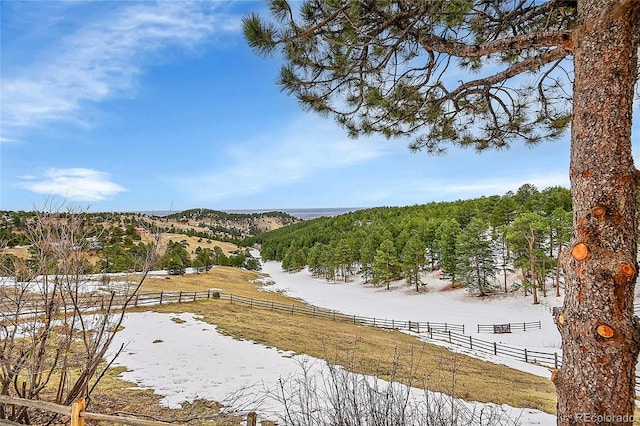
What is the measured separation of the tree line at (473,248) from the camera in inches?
1188

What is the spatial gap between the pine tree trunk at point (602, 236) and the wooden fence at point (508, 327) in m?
23.3

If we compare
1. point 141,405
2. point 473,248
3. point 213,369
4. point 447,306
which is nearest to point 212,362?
point 213,369

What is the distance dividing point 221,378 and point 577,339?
305 inches

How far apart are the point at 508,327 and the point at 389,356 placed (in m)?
14.3

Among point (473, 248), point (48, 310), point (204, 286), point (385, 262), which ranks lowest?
point (204, 286)

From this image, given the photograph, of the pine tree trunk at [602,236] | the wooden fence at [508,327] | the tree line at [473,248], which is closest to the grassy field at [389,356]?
the pine tree trunk at [602,236]

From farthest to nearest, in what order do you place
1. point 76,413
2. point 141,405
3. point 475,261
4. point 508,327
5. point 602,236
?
1. point 475,261
2. point 508,327
3. point 141,405
4. point 76,413
5. point 602,236

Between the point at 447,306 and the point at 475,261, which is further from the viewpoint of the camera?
the point at 475,261

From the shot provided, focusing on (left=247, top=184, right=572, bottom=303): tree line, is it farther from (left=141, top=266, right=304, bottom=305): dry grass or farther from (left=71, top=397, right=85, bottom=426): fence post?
(left=71, top=397, right=85, bottom=426): fence post

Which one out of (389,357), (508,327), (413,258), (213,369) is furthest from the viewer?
(413,258)

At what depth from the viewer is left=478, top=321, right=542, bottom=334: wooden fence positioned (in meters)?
22.3

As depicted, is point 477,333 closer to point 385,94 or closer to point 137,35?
point 385,94

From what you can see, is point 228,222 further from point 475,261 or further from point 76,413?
point 76,413

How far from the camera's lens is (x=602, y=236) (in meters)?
2.10
